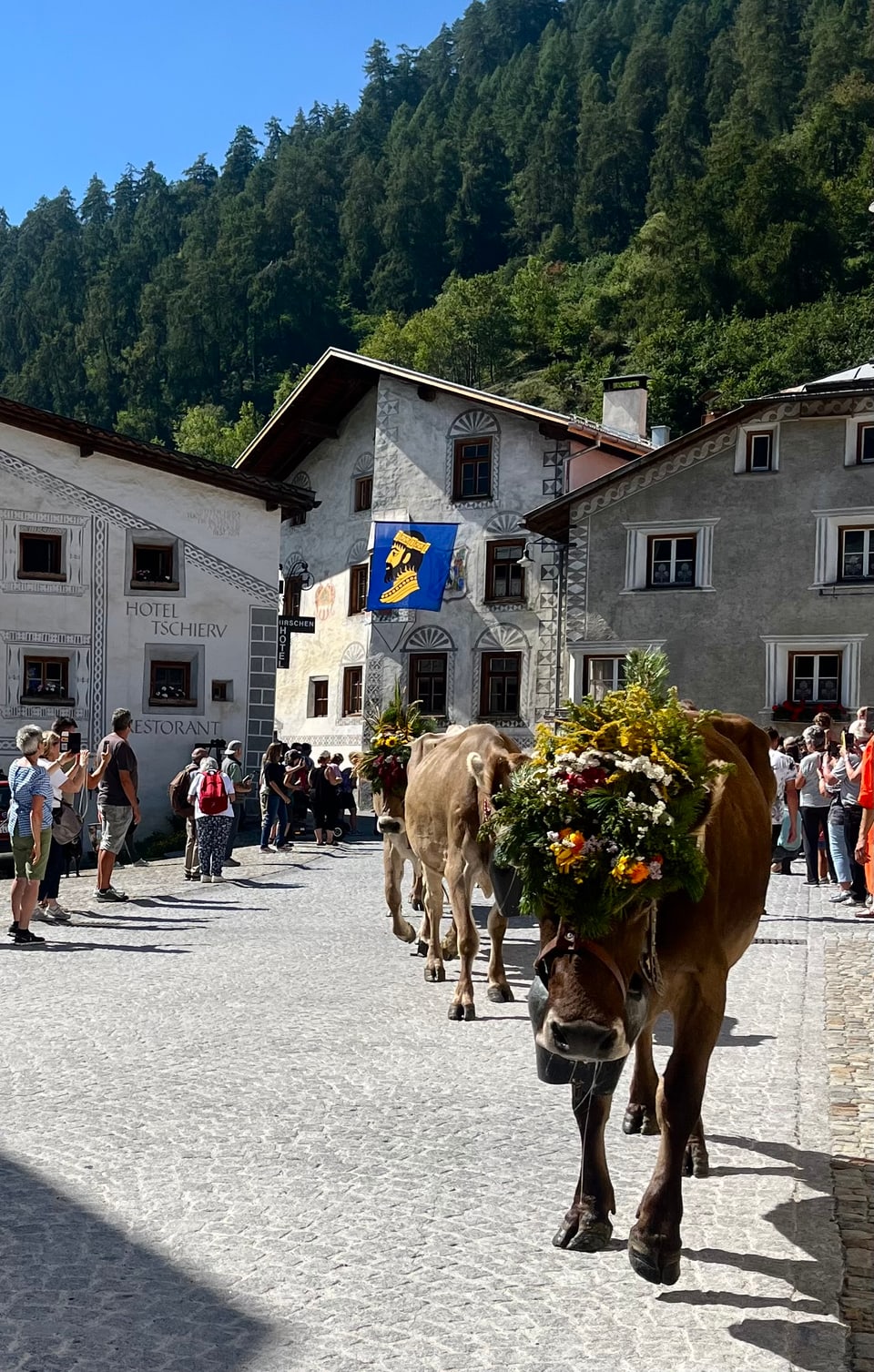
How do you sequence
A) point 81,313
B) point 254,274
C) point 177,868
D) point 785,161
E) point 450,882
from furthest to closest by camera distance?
point 81,313, point 254,274, point 785,161, point 177,868, point 450,882

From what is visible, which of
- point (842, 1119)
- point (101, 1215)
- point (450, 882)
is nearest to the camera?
point (101, 1215)

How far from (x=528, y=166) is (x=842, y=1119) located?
117 m

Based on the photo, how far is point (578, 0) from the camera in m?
152

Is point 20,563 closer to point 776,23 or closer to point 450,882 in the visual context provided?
point 450,882

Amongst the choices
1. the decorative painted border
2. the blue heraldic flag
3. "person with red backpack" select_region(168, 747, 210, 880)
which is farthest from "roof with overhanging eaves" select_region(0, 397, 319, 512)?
"person with red backpack" select_region(168, 747, 210, 880)

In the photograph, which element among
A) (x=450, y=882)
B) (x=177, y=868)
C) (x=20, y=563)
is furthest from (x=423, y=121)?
(x=450, y=882)

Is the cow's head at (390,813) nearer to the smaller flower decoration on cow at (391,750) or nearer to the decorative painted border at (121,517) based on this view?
the smaller flower decoration on cow at (391,750)

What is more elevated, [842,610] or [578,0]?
[578,0]

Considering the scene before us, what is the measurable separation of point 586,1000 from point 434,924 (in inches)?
A: 264

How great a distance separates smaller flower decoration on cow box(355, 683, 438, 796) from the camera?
13984 millimetres

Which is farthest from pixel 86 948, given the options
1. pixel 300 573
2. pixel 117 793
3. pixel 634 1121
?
pixel 300 573

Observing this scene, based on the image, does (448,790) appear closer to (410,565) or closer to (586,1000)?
(586,1000)

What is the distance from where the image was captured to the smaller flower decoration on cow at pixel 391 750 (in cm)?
1398

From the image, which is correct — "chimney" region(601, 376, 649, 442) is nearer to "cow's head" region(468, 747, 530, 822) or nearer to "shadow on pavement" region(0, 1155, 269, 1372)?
"cow's head" region(468, 747, 530, 822)
